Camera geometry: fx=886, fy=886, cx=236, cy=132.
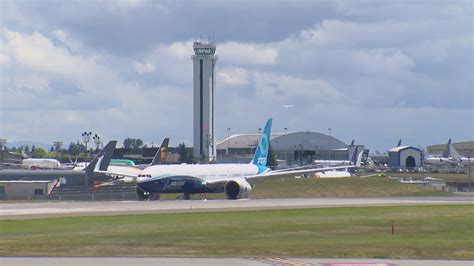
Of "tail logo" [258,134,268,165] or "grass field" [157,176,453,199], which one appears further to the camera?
"grass field" [157,176,453,199]

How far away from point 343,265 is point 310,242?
8.53 metres

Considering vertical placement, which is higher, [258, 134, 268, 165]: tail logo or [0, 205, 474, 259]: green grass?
[258, 134, 268, 165]: tail logo

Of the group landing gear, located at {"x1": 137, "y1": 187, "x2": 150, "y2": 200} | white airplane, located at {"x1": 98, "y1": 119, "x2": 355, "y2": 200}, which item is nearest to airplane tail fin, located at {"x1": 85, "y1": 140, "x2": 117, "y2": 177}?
white airplane, located at {"x1": 98, "y1": 119, "x2": 355, "y2": 200}

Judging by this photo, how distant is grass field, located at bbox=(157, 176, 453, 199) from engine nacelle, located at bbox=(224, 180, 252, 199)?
9980mm

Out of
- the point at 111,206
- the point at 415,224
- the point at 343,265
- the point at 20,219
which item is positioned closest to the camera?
the point at 343,265

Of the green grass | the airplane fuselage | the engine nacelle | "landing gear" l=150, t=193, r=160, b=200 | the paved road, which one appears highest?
the airplane fuselage

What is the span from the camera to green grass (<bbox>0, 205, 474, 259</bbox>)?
32875mm

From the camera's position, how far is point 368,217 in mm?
52562

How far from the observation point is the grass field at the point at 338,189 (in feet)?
302

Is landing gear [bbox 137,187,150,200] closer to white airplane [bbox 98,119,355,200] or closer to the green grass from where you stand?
white airplane [bbox 98,119,355,200]

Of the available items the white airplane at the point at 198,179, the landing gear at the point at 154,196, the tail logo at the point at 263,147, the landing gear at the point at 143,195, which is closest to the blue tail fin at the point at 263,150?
the tail logo at the point at 263,147

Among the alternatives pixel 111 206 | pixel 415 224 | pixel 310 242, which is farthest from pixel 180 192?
pixel 310 242

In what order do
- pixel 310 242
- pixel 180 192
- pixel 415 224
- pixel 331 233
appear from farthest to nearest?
1. pixel 180 192
2. pixel 415 224
3. pixel 331 233
4. pixel 310 242

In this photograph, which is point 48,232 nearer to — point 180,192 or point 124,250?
point 124,250
